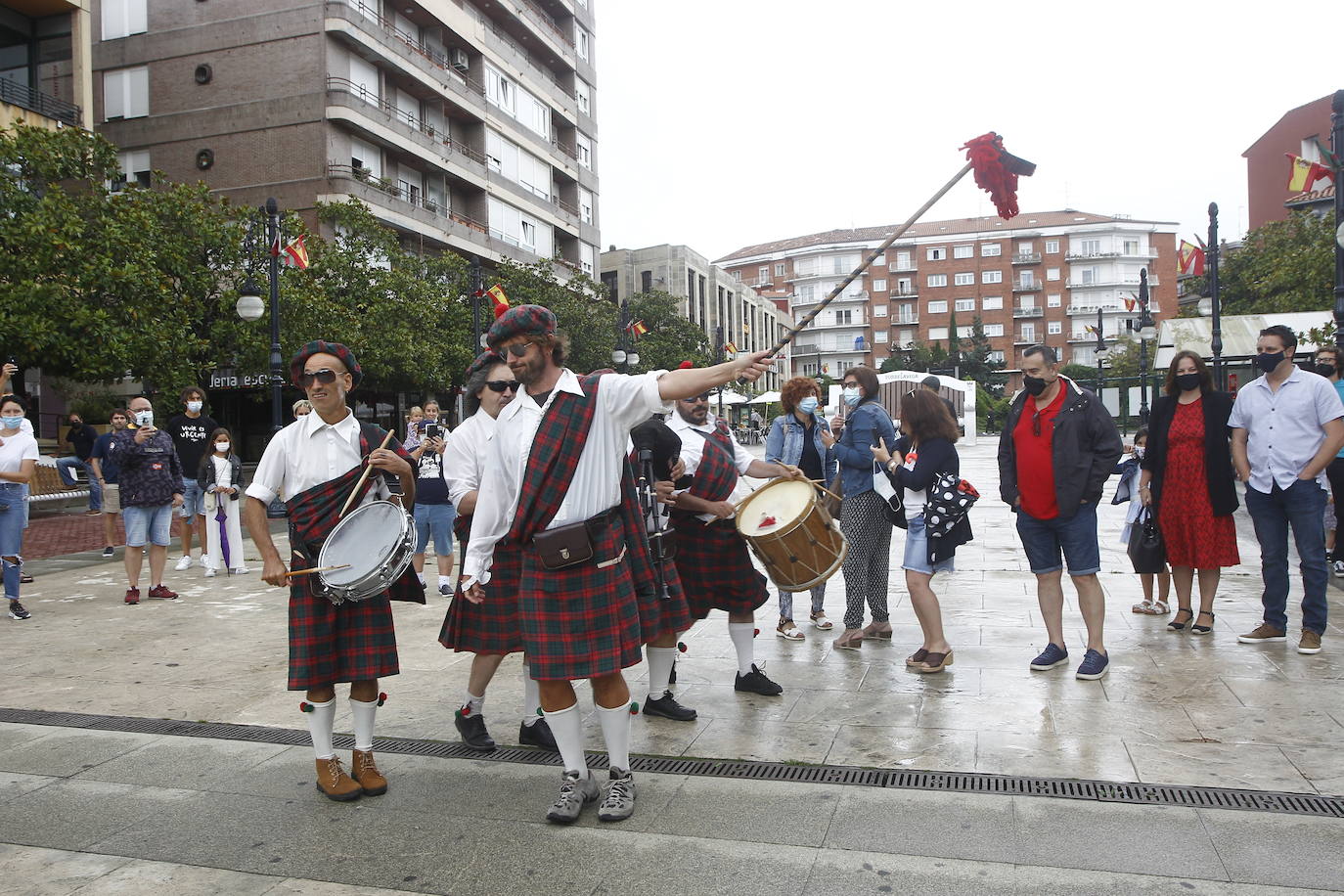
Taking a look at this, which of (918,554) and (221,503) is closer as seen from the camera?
(918,554)

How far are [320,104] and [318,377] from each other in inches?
1329

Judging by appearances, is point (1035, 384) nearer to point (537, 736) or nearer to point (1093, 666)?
point (1093, 666)

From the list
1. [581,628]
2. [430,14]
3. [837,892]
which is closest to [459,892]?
[581,628]

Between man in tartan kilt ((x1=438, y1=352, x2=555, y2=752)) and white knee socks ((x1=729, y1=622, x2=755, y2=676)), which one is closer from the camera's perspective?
man in tartan kilt ((x1=438, y1=352, x2=555, y2=752))

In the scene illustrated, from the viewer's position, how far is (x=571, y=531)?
12.1 feet

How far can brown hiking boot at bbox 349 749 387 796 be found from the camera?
166 inches

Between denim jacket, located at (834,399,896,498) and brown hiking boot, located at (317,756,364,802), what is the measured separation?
12.8ft

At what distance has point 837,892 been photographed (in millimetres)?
3182

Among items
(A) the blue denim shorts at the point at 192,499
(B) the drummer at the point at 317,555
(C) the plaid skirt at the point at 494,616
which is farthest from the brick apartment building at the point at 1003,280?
(B) the drummer at the point at 317,555

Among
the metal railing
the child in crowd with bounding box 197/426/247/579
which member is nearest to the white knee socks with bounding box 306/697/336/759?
the child in crowd with bounding box 197/426/247/579

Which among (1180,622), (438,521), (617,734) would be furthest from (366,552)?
(1180,622)

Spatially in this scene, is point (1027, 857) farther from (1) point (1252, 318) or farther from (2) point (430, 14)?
(2) point (430, 14)

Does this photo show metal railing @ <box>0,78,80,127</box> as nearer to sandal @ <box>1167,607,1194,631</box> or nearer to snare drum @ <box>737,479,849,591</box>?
snare drum @ <box>737,479,849,591</box>

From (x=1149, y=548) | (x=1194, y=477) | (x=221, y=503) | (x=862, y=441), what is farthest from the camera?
(x=221, y=503)
